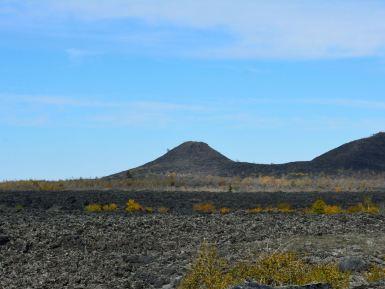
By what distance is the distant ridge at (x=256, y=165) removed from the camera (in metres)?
84.4

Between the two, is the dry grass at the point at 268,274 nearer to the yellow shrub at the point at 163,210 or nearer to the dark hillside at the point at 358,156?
the yellow shrub at the point at 163,210

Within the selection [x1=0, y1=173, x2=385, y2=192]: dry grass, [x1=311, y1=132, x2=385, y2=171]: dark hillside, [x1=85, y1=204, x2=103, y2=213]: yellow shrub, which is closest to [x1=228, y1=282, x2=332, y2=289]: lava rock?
[x1=85, y1=204, x2=103, y2=213]: yellow shrub

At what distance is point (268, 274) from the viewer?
14.5 m

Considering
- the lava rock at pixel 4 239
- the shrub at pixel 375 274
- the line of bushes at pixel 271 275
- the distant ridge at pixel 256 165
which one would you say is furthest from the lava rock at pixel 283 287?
the distant ridge at pixel 256 165

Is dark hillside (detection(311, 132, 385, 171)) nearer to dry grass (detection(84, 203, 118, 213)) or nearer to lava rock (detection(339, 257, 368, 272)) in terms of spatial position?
dry grass (detection(84, 203, 118, 213))

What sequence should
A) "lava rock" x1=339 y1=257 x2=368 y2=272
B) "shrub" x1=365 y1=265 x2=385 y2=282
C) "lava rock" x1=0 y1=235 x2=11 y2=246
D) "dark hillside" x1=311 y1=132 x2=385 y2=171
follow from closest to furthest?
"shrub" x1=365 y1=265 x2=385 y2=282 < "lava rock" x1=339 y1=257 x2=368 y2=272 < "lava rock" x1=0 y1=235 x2=11 y2=246 < "dark hillside" x1=311 y1=132 x2=385 y2=171

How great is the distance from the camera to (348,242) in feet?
66.8

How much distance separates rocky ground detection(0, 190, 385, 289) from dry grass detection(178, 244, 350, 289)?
108cm

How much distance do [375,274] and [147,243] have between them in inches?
353

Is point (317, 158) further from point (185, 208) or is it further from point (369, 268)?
point (369, 268)

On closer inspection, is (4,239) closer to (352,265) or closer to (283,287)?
(352,265)

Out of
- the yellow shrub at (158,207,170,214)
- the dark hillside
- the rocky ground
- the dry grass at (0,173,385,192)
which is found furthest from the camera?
the dark hillside

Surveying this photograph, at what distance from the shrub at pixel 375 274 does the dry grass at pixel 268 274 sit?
556 millimetres

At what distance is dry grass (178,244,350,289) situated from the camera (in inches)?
537
